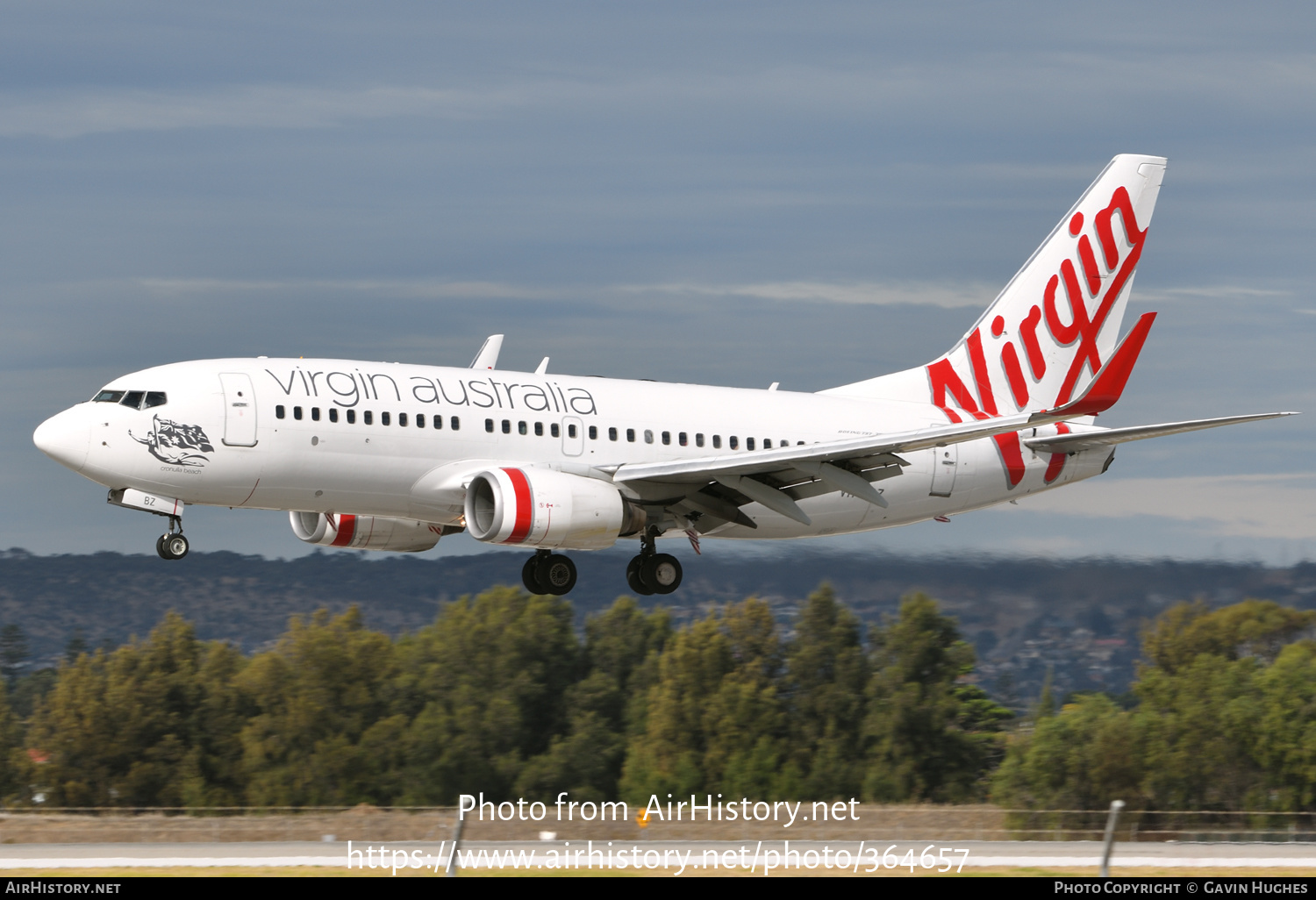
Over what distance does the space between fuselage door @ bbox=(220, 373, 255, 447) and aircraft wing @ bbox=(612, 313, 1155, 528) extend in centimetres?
753

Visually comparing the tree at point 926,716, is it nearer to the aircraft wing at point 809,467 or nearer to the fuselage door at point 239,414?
the aircraft wing at point 809,467

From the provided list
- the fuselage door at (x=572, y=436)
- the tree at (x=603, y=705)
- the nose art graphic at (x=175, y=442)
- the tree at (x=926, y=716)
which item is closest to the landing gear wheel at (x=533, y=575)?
the fuselage door at (x=572, y=436)

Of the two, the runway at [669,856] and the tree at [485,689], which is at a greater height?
the tree at [485,689]

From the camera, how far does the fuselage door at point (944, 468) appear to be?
1527 inches

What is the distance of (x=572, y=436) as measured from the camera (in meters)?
34.4

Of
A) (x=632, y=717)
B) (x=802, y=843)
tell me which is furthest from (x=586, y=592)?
(x=802, y=843)

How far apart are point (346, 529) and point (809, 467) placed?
1080 centimetres

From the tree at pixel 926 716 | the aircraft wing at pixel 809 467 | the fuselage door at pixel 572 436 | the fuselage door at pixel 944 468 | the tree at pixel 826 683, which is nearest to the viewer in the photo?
the aircraft wing at pixel 809 467

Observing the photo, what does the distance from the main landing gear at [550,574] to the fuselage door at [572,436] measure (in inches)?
113

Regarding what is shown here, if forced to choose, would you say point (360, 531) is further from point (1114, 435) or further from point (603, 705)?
point (603, 705)

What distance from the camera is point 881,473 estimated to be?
35938 mm

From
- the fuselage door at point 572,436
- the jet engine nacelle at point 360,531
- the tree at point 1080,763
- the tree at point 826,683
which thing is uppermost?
the fuselage door at point 572,436

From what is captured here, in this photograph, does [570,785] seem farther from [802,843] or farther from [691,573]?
[802,843]

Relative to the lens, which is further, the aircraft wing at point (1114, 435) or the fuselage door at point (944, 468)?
the fuselage door at point (944, 468)
